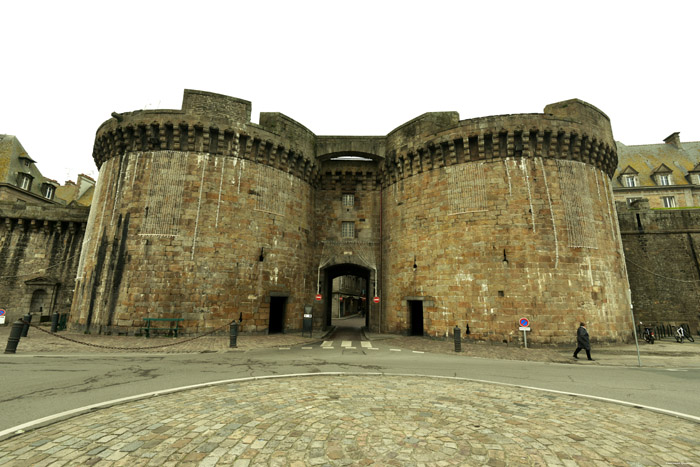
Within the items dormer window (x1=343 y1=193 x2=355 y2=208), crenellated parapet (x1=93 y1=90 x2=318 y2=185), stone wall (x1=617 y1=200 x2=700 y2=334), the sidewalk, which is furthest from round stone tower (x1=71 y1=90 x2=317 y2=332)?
stone wall (x1=617 y1=200 x2=700 y2=334)

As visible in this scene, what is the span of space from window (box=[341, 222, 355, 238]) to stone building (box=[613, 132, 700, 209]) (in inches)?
1148

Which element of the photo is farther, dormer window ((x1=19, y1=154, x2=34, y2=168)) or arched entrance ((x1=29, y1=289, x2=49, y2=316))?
dormer window ((x1=19, y1=154, x2=34, y2=168))

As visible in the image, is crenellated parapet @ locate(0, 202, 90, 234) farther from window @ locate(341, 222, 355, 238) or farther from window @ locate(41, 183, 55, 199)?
window @ locate(341, 222, 355, 238)

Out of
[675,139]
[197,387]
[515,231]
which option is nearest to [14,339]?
[197,387]

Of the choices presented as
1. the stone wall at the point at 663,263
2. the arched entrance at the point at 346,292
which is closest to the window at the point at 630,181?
the stone wall at the point at 663,263

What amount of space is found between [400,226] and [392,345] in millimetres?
7535

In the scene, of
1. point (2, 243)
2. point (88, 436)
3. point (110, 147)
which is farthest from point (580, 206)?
point (2, 243)

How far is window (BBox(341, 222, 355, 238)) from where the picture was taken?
21875 millimetres

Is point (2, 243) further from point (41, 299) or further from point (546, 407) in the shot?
point (546, 407)

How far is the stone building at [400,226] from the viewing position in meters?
15.4

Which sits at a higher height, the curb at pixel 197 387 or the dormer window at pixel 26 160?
the dormer window at pixel 26 160

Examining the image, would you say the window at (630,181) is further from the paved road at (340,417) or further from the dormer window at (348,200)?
the paved road at (340,417)

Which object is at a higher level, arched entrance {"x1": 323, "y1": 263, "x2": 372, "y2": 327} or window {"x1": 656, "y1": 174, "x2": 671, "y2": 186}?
window {"x1": 656, "y1": 174, "x2": 671, "y2": 186}

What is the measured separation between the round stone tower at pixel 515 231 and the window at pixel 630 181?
65.6ft
